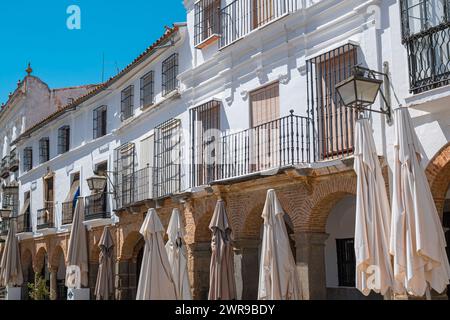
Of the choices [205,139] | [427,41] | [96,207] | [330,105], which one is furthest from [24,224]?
[427,41]

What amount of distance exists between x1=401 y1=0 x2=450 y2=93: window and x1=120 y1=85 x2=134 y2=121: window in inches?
423

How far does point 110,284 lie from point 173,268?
4.22m

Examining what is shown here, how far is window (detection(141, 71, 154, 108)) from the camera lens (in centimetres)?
1759

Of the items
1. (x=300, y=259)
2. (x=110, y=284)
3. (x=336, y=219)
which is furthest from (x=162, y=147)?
(x=300, y=259)

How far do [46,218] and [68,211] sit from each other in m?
2.54

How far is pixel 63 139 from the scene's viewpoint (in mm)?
23906

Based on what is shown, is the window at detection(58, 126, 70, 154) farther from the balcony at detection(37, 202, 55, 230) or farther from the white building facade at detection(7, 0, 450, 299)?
the white building facade at detection(7, 0, 450, 299)

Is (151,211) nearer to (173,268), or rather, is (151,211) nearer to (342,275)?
(173,268)

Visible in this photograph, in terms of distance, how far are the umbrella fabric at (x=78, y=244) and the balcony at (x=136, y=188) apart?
126 cm

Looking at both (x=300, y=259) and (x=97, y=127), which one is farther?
(x=97, y=127)

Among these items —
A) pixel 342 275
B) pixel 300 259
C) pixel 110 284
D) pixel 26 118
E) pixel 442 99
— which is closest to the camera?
pixel 442 99

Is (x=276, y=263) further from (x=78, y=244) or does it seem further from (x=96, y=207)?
(x=96, y=207)
